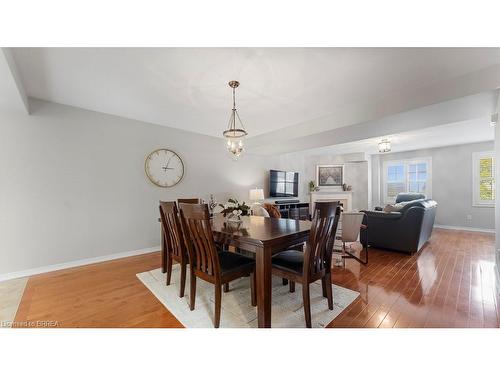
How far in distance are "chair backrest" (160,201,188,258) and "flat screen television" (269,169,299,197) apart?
12.5 ft

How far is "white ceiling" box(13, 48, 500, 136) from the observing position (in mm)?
1835

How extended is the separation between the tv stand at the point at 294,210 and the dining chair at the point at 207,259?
3917mm

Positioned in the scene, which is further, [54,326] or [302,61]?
[302,61]

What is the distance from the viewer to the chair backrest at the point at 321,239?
162cm

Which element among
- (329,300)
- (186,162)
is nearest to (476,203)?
(329,300)

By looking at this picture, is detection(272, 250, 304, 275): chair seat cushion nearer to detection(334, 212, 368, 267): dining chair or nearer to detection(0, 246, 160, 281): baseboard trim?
detection(334, 212, 368, 267): dining chair

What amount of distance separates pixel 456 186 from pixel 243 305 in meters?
7.14

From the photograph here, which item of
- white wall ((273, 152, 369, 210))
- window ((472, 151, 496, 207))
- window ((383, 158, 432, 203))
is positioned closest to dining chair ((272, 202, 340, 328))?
white wall ((273, 152, 369, 210))

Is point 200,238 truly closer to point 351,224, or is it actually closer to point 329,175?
point 351,224

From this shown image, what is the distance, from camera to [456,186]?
5.75 meters

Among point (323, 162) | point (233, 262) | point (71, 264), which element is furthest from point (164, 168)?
point (323, 162)

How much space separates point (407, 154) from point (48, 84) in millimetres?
8645
